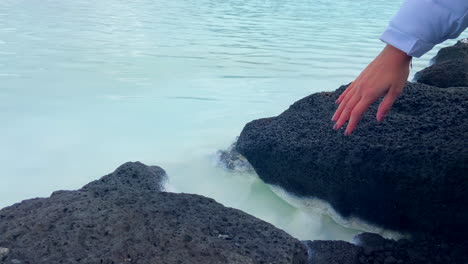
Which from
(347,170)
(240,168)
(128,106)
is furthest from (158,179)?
(128,106)

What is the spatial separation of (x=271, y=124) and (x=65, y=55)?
4921 mm

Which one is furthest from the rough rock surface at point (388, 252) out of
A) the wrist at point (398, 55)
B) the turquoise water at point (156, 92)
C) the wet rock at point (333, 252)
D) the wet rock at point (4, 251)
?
the wet rock at point (4, 251)

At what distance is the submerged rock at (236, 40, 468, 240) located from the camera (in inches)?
91.8

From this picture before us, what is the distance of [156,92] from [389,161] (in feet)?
11.6

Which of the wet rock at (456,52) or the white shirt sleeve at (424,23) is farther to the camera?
the wet rock at (456,52)

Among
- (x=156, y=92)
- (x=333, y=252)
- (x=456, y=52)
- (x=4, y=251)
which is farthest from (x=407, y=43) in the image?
(x=456, y=52)

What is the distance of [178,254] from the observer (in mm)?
1815

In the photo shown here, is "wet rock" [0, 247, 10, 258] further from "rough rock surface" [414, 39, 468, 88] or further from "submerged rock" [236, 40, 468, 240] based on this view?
"rough rock surface" [414, 39, 468, 88]

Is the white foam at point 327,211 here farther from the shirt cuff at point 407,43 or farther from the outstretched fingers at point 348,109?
the shirt cuff at point 407,43

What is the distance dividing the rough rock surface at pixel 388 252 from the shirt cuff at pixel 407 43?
3.13 feet

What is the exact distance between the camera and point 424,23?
5.41 ft

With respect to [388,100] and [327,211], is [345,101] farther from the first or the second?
[327,211]

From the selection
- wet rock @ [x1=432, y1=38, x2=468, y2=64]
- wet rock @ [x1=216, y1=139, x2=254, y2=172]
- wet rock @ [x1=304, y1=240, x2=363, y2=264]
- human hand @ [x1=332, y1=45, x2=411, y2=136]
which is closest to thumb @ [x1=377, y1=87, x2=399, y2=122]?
human hand @ [x1=332, y1=45, x2=411, y2=136]

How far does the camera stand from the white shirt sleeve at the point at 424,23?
5.38ft
